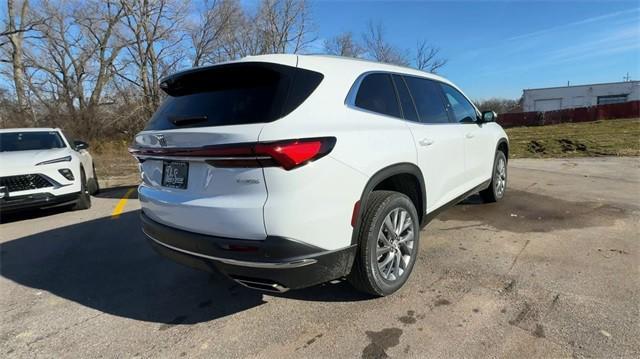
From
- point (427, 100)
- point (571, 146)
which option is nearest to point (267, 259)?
point (427, 100)

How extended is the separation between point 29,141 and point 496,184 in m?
7.90

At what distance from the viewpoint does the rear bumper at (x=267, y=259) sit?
7.65 ft

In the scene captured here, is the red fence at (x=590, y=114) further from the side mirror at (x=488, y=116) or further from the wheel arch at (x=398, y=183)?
the wheel arch at (x=398, y=183)

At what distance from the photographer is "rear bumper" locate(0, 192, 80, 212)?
5.73 meters

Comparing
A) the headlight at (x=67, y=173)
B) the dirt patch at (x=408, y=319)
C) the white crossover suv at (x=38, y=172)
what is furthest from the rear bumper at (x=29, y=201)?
the dirt patch at (x=408, y=319)

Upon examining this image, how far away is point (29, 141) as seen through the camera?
6945mm

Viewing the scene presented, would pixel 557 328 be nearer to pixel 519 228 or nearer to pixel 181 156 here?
pixel 519 228

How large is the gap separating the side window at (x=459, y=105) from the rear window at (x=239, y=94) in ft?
7.93

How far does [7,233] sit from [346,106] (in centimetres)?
568

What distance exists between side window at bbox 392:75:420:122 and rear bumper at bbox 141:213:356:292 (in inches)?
55.1

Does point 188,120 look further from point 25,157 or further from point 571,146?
point 571,146

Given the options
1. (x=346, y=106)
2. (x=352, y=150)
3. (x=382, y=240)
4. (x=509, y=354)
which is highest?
(x=346, y=106)

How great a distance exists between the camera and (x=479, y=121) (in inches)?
199

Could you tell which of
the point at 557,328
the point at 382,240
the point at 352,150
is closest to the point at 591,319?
the point at 557,328
